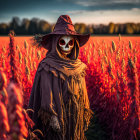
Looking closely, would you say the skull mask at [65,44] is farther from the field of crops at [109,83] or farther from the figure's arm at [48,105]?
the field of crops at [109,83]

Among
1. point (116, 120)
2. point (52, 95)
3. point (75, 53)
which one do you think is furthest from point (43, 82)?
point (116, 120)

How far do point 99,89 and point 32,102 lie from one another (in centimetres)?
146

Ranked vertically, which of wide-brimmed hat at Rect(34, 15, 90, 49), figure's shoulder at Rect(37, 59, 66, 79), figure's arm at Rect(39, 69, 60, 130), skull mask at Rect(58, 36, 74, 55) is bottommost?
figure's arm at Rect(39, 69, 60, 130)

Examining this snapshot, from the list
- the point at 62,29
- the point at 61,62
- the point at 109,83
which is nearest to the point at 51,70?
the point at 61,62

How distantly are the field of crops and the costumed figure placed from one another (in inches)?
10.9

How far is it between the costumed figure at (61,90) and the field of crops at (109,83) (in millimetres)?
278

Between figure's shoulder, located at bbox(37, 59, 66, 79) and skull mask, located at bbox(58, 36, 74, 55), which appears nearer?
figure's shoulder, located at bbox(37, 59, 66, 79)

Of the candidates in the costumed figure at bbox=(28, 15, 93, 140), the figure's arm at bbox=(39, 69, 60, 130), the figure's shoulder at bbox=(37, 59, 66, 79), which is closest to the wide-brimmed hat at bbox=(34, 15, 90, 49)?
the costumed figure at bbox=(28, 15, 93, 140)

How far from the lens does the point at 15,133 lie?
487 millimetres

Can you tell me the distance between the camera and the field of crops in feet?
3.59

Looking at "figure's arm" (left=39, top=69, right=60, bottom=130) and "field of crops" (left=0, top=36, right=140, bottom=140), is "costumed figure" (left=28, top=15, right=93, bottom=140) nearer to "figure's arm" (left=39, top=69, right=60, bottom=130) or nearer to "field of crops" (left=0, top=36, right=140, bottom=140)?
"figure's arm" (left=39, top=69, right=60, bottom=130)

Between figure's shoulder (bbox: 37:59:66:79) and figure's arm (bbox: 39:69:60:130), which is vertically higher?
figure's shoulder (bbox: 37:59:66:79)

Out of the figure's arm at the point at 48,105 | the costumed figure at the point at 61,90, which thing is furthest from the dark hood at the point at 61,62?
the figure's arm at the point at 48,105

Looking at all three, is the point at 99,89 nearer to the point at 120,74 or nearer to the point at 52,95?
the point at 120,74
